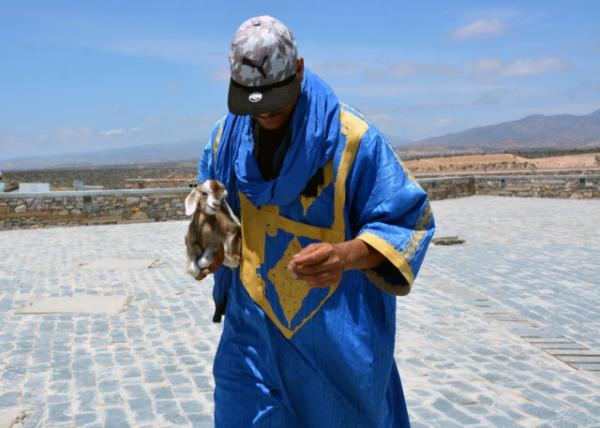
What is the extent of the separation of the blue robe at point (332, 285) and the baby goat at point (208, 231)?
0.05 m

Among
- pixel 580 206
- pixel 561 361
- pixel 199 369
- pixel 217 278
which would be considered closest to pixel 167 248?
pixel 199 369

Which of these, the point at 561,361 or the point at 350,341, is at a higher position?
Answer: the point at 350,341

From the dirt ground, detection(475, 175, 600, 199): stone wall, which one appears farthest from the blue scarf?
the dirt ground

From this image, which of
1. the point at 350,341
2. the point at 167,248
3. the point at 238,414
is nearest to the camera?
the point at 350,341

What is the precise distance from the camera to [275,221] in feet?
6.37

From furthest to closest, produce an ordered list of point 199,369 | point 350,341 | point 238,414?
1. point 199,369
2. point 238,414
3. point 350,341

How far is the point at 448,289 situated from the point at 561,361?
9.37 ft

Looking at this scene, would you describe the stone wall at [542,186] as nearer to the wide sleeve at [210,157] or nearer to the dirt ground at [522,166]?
the dirt ground at [522,166]

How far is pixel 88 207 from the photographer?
1599cm

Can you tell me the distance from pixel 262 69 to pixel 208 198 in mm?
444

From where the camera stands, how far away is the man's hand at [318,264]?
155 cm

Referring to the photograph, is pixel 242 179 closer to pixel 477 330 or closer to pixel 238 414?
pixel 238 414

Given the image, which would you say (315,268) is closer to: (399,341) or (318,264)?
(318,264)

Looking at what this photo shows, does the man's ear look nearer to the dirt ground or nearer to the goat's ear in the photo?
the goat's ear
